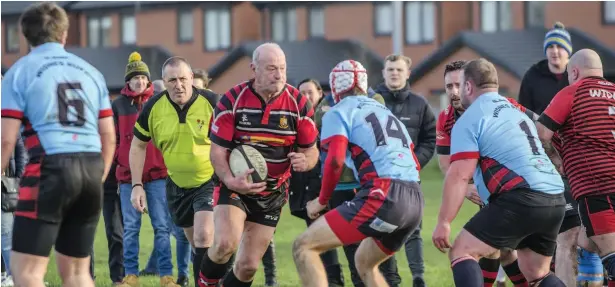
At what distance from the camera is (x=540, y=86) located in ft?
40.4

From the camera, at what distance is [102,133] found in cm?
792

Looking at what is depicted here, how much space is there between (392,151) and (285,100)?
4.41 feet

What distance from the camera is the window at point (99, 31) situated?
197ft

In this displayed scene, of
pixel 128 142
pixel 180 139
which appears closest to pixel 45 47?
pixel 180 139

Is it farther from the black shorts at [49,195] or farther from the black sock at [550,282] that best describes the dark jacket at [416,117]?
the black shorts at [49,195]

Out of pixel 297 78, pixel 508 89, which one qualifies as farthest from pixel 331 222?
pixel 297 78

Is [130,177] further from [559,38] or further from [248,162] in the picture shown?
[559,38]

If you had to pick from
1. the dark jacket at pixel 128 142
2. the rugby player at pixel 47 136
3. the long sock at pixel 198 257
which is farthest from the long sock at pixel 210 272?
the dark jacket at pixel 128 142

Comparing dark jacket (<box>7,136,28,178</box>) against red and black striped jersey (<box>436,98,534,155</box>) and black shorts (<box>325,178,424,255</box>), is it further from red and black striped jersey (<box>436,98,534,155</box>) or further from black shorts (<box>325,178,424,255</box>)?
black shorts (<box>325,178,424,255</box>)

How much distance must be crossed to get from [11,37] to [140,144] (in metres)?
50.8

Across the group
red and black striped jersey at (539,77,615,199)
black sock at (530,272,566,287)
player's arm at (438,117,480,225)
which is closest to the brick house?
red and black striped jersey at (539,77,615,199)

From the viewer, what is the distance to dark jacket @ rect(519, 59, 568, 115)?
483 inches

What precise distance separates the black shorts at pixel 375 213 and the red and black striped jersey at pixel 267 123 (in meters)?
1.21

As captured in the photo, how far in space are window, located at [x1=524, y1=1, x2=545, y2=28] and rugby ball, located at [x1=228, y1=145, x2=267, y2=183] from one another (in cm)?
4158
